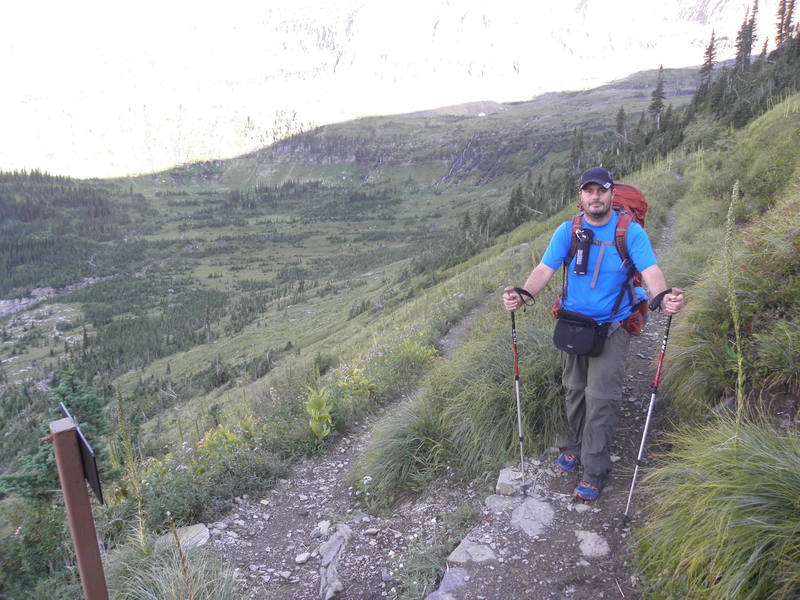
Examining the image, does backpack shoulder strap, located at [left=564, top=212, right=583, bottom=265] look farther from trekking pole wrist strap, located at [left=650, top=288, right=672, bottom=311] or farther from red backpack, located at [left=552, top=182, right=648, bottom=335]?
trekking pole wrist strap, located at [left=650, top=288, right=672, bottom=311]

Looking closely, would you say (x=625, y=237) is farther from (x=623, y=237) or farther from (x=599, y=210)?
(x=599, y=210)

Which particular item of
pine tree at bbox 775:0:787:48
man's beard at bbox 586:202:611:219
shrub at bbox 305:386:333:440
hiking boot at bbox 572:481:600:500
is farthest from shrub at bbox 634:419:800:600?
pine tree at bbox 775:0:787:48

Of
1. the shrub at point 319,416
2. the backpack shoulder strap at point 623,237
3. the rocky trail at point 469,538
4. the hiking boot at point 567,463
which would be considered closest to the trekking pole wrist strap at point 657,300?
the backpack shoulder strap at point 623,237

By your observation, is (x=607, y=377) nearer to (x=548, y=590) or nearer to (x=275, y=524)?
(x=548, y=590)

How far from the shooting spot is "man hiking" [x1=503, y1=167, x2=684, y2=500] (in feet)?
13.4

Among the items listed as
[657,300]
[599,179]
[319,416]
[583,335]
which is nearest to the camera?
[657,300]

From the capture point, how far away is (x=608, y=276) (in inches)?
163

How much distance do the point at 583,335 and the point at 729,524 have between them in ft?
5.72

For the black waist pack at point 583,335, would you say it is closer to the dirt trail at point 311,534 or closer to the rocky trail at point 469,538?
the rocky trail at point 469,538

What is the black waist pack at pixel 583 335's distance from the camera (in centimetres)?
412

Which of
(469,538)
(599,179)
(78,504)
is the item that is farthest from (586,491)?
(78,504)

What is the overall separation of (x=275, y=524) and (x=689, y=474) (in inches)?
167

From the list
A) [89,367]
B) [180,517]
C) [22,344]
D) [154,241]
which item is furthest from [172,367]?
[154,241]

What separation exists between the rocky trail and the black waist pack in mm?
1208
